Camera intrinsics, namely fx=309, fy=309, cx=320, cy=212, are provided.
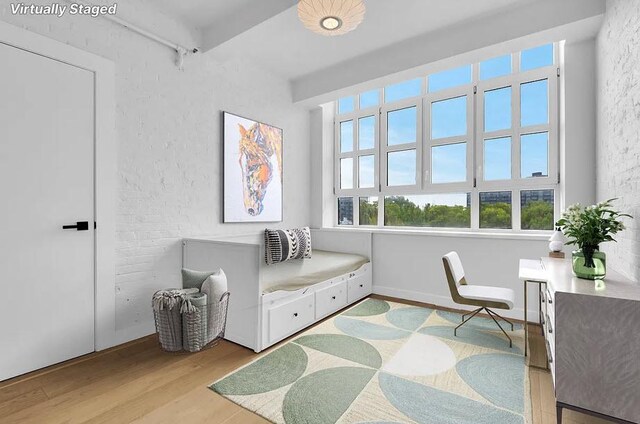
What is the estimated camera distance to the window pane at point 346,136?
4629 mm

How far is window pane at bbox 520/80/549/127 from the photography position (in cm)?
322

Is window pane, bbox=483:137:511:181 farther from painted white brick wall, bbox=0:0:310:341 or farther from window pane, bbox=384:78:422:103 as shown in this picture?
painted white brick wall, bbox=0:0:310:341

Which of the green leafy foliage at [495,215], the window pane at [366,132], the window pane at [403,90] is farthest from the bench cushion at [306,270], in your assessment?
the window pane at [403,90]

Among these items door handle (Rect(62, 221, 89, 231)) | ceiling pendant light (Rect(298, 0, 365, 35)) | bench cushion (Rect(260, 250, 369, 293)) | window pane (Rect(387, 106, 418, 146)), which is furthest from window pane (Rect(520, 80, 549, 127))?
door handle (Rect(62, 221, 89, 231))

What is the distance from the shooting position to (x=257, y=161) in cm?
374

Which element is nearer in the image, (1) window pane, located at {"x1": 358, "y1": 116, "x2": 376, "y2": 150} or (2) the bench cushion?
(2) the bench cushion

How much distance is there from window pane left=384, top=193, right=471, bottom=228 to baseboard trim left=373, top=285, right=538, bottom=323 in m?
0.87

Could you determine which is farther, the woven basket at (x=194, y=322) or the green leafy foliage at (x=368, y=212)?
the green leafy foliage at (x=368, y=212)

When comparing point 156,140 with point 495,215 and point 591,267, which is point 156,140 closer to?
point 591,267

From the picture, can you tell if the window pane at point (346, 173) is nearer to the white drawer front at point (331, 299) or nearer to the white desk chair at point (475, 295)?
the white drawer front at point (331, 299)

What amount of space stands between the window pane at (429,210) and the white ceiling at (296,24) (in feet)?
6.13

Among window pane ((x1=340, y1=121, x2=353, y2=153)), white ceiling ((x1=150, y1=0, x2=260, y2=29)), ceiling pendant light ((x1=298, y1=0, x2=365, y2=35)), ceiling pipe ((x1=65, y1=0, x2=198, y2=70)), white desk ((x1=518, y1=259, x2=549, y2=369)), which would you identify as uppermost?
white ceiling ((x1=150, y1=0, x2=260, y2=29))

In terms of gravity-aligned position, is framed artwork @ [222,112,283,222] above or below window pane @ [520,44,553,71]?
below

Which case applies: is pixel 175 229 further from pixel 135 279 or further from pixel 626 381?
pixel 626 381
